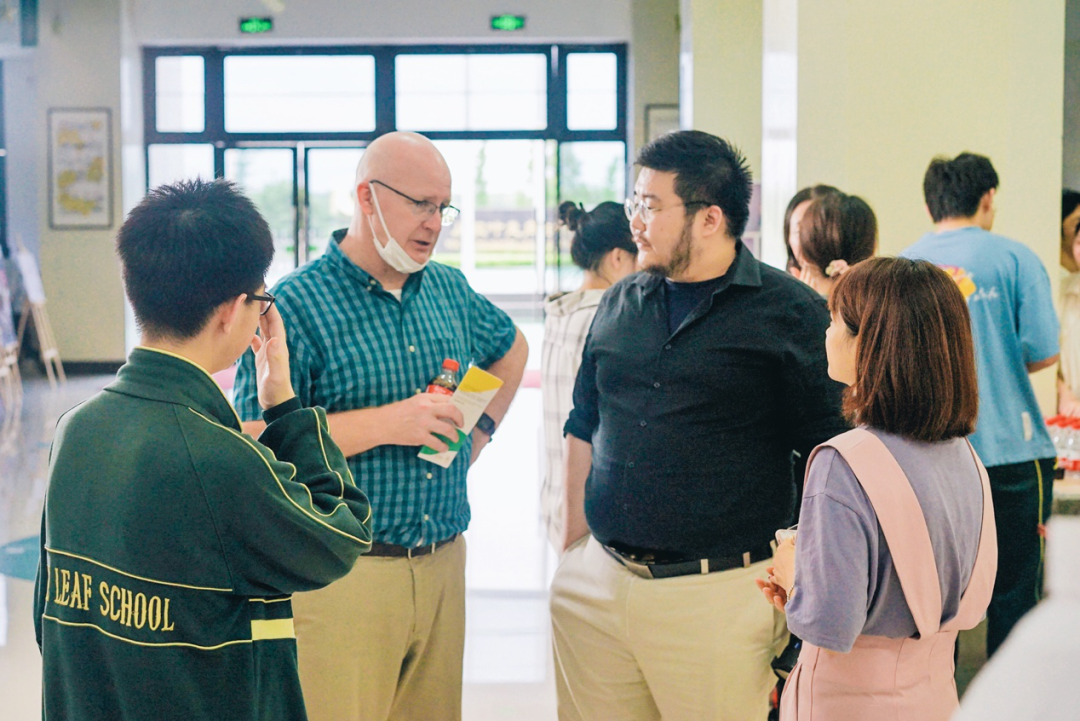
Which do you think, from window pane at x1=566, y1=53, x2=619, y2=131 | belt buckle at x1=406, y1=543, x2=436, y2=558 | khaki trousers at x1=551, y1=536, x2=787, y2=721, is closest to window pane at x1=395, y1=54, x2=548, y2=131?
window pane at x1=566, y1=53, x2=619, y2=131

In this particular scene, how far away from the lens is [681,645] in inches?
78.8

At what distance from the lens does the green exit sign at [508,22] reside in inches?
476

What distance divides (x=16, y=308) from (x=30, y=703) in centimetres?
961

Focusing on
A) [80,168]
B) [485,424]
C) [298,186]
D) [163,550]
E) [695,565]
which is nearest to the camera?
[163,550]

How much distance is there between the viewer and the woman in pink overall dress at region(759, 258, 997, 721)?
1436 mm

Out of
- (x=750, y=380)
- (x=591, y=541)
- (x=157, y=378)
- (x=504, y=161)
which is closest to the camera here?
(x=157, y=378)

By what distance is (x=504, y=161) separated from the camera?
12.6m

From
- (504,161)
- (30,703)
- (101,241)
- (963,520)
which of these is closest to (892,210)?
(963,520)

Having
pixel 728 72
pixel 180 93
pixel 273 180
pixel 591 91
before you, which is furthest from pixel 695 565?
pixel 180 93

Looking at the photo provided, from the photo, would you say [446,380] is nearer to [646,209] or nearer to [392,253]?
[392,253]

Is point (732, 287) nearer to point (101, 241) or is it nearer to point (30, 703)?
point (30, 703)

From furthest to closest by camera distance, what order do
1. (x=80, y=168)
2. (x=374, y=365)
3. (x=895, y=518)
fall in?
(x=80, y=168)
(x=374, y=365)
(x=895, y=518)

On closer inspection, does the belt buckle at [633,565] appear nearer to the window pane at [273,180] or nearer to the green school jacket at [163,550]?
the green school jacket at [163,550]

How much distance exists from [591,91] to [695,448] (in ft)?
35.8
